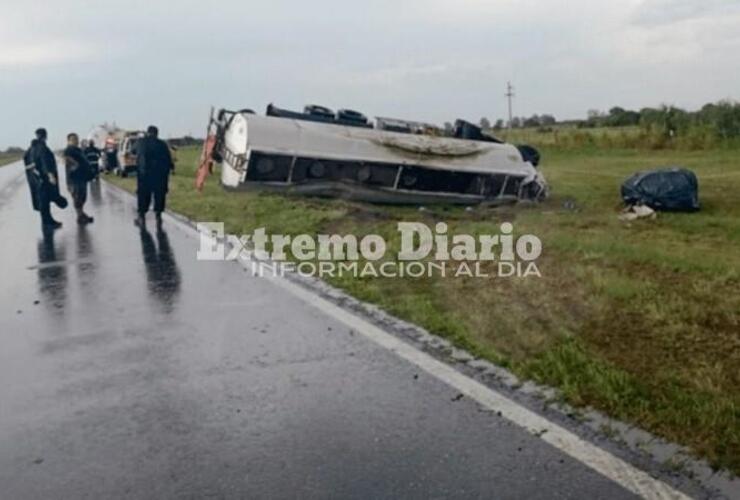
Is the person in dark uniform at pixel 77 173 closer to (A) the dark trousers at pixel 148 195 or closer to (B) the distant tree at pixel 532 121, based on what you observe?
(A) the dark trousers at pixel 148 195

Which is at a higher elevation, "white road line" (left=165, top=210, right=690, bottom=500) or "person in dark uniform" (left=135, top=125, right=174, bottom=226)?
"person in dark uniform" (left=135, top=125, right=174, bottom=226)

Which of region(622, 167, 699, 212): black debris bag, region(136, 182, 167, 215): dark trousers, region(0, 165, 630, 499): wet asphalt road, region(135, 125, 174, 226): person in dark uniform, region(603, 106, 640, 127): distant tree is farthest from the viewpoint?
region(603, 106, 640, 127): distant tree

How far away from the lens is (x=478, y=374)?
507 cm

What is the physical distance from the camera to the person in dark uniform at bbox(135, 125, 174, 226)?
47.7ft

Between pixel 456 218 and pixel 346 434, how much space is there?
432 inches

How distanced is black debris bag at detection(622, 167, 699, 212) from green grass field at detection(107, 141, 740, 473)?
671 mm

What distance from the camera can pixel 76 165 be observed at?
16125 millimetres

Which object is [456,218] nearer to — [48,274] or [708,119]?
[48,274]

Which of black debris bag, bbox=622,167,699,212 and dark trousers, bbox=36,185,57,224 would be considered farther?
dark trousers, bbox=36,185,57,224

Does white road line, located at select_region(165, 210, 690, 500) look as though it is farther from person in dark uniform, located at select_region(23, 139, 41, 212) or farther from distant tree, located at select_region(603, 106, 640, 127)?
distant tree, located at select_region(603, 106, 640, 127)

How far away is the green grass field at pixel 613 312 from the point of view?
4.42 m

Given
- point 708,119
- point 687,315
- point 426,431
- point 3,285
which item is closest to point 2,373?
point 426,431

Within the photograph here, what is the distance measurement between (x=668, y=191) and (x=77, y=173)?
11.7 m

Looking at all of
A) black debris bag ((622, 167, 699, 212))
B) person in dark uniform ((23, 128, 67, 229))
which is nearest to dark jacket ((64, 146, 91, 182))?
person in dark uniform ((23, 128, 67, 229))
